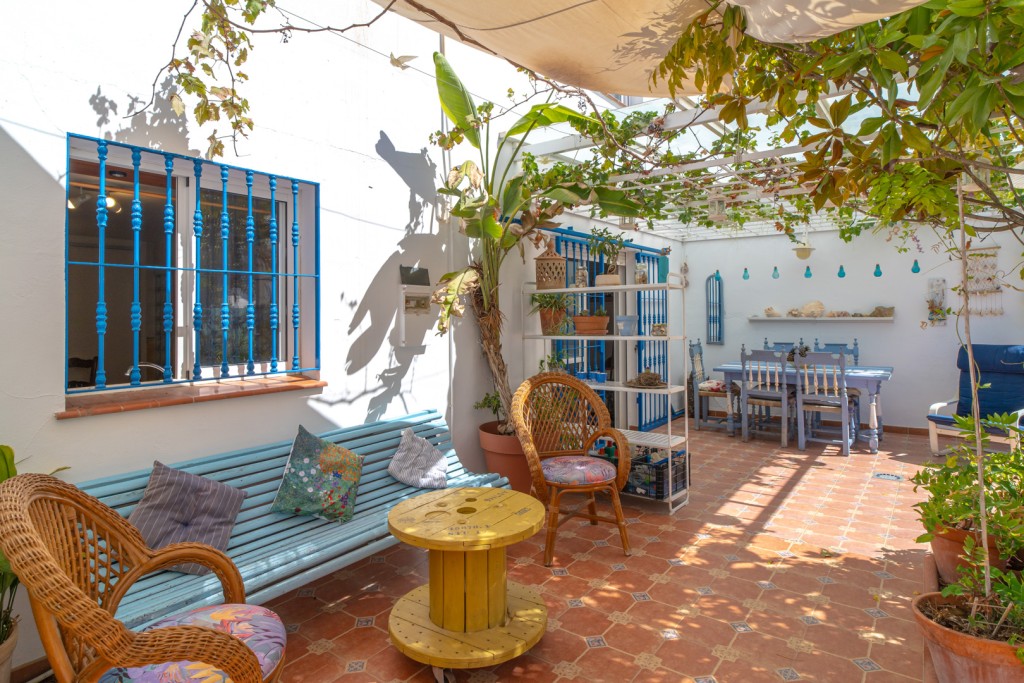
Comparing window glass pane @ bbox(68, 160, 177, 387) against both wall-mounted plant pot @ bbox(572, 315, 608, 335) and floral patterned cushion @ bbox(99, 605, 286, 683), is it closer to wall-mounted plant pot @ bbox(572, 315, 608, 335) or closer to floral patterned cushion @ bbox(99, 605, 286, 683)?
floral patterned cushion @ bbox(99, 605, 286, 683)

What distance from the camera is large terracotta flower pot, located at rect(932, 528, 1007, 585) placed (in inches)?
95.0

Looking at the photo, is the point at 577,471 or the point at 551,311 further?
the point at 551,311

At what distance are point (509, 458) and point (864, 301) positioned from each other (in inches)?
246

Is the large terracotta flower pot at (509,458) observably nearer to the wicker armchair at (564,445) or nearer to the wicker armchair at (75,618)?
the wicker armchair at (564,445)

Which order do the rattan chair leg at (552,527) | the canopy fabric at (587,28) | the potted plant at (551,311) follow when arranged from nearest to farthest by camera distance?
the canopy fabric at (587,28) → the rattan chair leg at (552,527) → the potted plant at (551,311)

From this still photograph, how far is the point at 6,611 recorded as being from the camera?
220 cm

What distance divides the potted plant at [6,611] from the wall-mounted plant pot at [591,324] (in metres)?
3.85

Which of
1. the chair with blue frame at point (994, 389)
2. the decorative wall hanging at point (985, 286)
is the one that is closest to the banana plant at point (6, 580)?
the chair with blue frame at point (994, 389)

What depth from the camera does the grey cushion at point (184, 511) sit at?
257cm

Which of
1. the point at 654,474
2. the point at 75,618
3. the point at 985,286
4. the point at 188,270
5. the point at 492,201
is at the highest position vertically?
the point at 492,201

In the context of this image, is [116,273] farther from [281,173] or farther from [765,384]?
[765,384]

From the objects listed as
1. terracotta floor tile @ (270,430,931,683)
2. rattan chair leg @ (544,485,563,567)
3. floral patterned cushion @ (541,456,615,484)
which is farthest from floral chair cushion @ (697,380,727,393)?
rattan chair leg @ (544,485,563,567)

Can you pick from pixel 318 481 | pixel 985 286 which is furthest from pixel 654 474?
pixel 985 286

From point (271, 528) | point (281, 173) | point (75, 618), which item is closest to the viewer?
point (75, 618)
